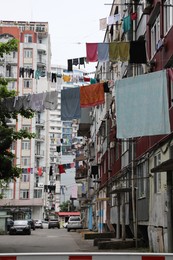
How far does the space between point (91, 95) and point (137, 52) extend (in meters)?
2.30

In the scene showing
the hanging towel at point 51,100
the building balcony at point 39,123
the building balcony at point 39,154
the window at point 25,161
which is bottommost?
the hanging towel at point 51,100

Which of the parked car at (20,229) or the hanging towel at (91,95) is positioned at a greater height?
the hanging towel at (91,95)

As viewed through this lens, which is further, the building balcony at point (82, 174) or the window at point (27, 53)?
the window at point (27, 53)

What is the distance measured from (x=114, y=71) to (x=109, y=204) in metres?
9.15

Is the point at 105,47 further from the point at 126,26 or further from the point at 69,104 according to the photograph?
the point at 126,26

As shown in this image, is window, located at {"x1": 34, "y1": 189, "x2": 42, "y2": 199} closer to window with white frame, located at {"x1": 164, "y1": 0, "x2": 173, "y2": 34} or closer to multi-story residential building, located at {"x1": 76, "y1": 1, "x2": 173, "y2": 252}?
multi-story residential building, located at {"x1": 76, "y1": 1, "x2": 173, "y2": 252}

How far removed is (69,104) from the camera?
19531mm

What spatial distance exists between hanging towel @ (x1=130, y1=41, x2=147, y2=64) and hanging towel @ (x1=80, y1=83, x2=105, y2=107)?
5.13 ft

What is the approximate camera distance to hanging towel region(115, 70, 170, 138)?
1491cm

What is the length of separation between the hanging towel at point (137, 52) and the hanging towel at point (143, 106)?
12.6 ft

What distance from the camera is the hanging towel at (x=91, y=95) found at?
19516 mm

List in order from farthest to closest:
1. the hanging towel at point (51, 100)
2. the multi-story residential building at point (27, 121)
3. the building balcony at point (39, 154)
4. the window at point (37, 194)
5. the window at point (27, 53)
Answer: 1. the building balcony at point (39, 154)
2. the window at point (37, 194)
3. the window at point (27, 53)
4. the multi-story residential building at point (27, 121)
5. the hanging towel at point (51, 100)

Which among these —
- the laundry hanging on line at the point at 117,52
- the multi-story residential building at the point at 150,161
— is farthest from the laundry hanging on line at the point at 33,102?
the multi-story residential building at the point at 150,161

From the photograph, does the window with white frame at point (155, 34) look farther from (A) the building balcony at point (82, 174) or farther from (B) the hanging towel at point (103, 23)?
(A) the building balcony at point (82, 174)
